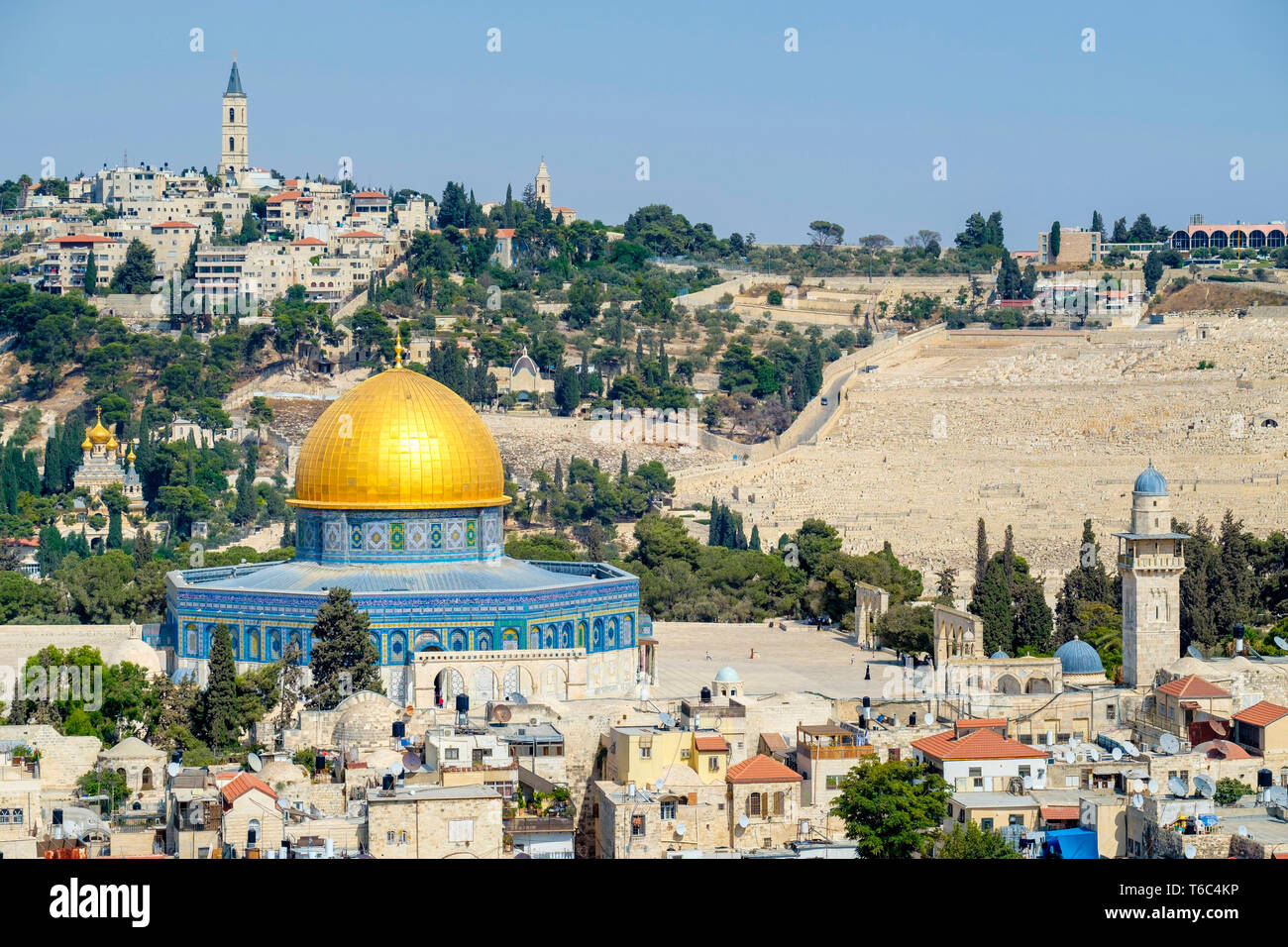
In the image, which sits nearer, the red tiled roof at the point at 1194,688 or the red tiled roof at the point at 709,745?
the red tiled roof at the point at 709,745

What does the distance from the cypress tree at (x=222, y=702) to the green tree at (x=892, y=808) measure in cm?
675

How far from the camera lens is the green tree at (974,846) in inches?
610

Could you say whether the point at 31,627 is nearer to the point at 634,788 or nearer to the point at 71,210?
the point at 634,788

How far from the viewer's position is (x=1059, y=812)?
56.6ft

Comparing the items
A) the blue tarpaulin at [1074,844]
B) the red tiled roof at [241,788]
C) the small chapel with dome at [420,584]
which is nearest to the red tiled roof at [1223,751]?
the blue tarpaulin at [1074,844]

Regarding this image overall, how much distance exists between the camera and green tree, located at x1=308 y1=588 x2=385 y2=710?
2423cm

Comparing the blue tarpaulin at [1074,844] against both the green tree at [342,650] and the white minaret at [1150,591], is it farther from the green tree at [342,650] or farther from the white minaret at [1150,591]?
the green tree at [342,650]

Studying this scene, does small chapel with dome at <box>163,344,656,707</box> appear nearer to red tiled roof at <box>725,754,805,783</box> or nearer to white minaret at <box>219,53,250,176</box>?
red tiled roof at <box>725,754,805,783</box>

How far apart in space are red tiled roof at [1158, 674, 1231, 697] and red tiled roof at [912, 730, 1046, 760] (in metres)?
3.26

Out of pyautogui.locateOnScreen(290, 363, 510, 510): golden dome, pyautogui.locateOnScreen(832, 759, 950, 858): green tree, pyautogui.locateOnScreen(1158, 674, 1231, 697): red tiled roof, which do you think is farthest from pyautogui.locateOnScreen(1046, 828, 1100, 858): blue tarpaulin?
pyautogui.locateOnScreen(290, 363, 510, 510): golden dome

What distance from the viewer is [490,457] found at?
2739 centimetres

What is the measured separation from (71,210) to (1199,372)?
44888mm

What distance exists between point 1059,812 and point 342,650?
9475 mm
